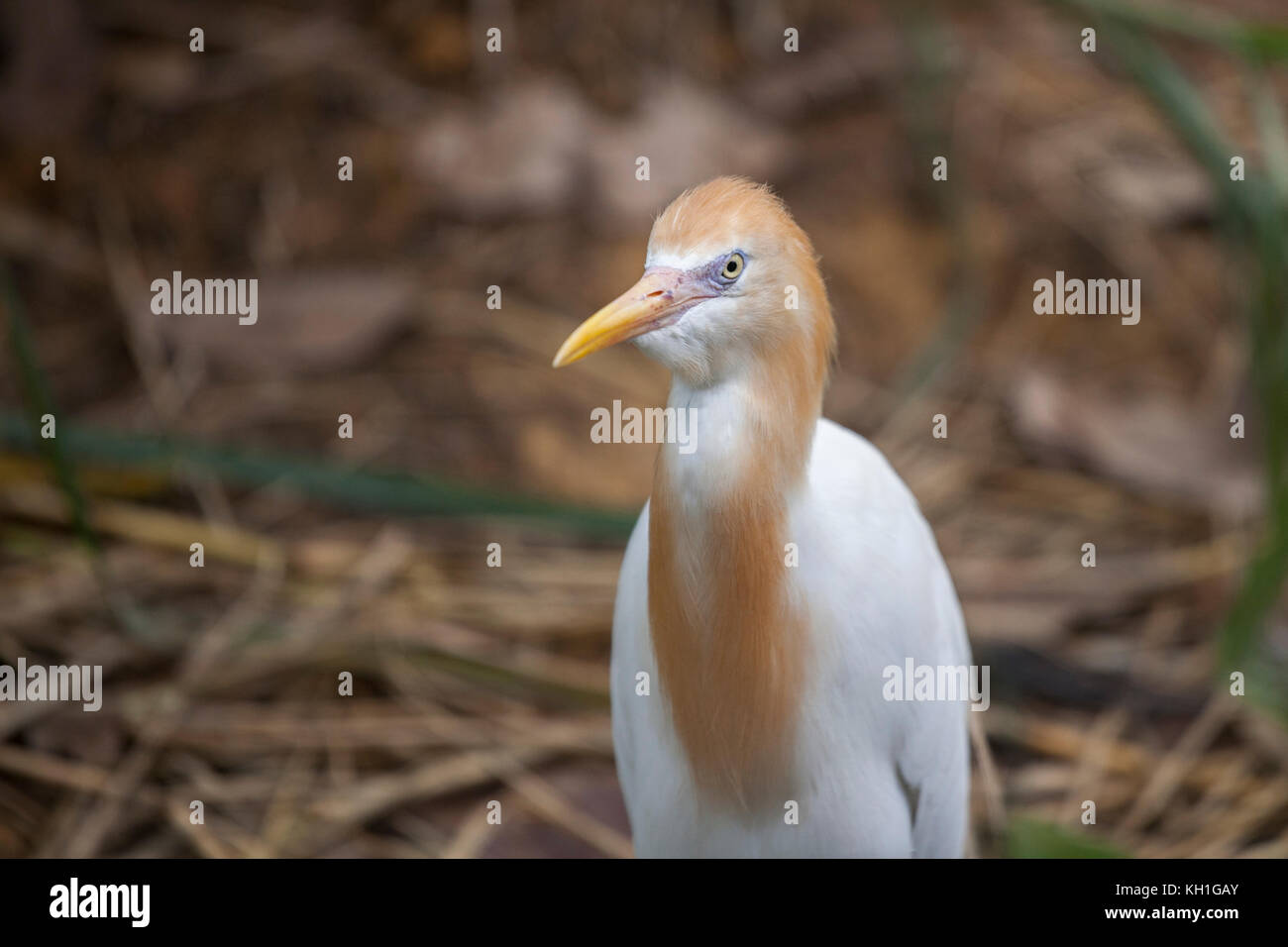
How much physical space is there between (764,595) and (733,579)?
1.4 inches

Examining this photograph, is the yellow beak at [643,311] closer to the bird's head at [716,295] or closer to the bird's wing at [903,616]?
the bird's head at [716,295]

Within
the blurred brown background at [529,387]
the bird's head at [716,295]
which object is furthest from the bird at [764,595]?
the blurred brown background at [529,387]

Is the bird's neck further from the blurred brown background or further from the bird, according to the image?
the blurred brown background

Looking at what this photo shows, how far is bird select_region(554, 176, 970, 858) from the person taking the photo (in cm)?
105

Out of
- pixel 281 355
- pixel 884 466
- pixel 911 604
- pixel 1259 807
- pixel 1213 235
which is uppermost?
pixel 1213 235

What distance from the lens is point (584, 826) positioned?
169cm

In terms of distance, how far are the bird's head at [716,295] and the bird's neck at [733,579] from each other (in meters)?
0.03

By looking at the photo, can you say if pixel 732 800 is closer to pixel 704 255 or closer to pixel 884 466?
pixel 884 466

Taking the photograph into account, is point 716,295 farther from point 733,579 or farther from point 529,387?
point 529,387

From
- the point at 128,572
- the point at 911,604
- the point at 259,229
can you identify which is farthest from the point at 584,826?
the point at 259,229

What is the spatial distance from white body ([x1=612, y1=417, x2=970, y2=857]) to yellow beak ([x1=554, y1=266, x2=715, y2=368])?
8.9 inches

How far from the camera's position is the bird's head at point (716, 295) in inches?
40.6

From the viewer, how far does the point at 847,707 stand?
1247mm

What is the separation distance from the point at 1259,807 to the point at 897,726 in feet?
2.25
